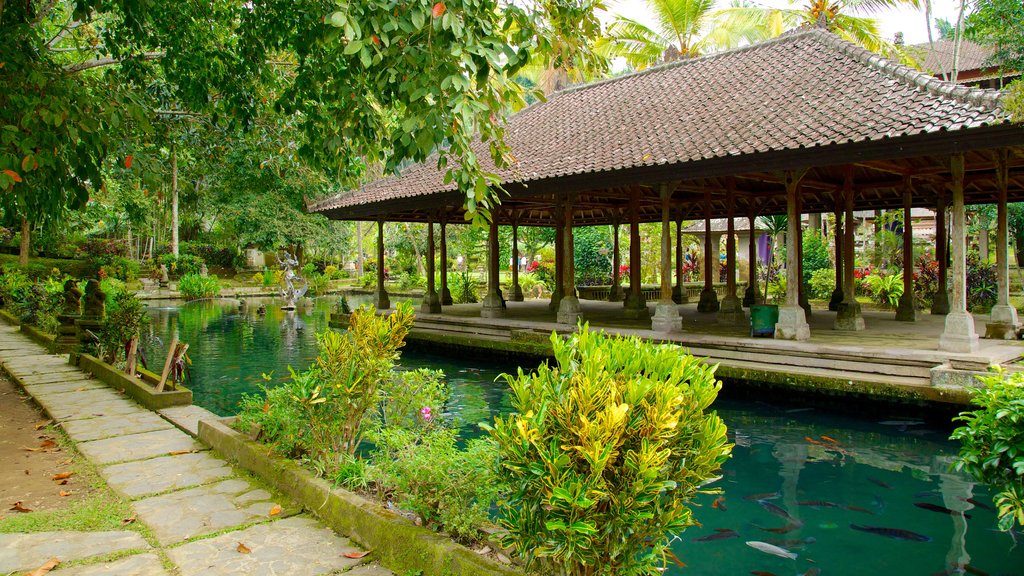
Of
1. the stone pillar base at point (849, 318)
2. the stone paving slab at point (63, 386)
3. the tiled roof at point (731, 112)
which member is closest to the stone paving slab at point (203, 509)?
the tiled roof at point (731, 112)

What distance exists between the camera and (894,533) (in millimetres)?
5176

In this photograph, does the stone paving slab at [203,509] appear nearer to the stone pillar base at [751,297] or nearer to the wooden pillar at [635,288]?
the wooden pillar at [635,288]

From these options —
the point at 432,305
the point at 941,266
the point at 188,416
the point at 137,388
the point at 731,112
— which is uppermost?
the point at 731,112

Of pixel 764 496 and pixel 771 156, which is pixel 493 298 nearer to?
pixel 771 156

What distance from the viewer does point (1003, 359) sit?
8.29 metres

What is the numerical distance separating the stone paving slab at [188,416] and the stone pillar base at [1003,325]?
11.1 m

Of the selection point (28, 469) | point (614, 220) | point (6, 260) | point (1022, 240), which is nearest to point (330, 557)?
point (28, 469)

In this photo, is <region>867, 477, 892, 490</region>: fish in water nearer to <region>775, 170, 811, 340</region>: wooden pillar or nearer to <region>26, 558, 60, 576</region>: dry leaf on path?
<region>775, 170, 811, 340</region>: wooden pillar

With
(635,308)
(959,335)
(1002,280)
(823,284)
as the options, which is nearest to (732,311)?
(635,308)

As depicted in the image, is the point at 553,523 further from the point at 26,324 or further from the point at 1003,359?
the point at 26,324

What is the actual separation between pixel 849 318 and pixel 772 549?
26.8 feet

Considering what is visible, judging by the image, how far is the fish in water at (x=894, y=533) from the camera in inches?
200

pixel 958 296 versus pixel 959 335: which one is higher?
pixel 958 296

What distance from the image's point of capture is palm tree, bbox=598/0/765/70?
21.9 metres
